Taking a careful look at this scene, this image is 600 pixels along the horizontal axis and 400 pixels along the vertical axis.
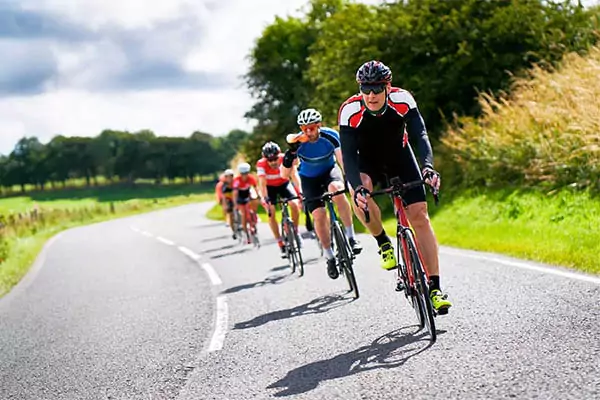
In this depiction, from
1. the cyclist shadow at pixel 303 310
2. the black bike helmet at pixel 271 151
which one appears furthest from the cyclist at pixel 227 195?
the cyclist shadow at pixel 303 310

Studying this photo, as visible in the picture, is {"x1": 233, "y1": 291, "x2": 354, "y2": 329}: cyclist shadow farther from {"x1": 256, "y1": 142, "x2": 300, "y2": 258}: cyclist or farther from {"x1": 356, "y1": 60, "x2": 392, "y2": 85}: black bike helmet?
{"x1": 356, "y1": 60, "x2": 392, "y2": 85}: black bike helmet

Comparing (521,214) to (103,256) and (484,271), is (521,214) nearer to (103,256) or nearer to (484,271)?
(484,271)

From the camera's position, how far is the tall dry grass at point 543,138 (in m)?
12.9

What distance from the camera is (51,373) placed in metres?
6.39

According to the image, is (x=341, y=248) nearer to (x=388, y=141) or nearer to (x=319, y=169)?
(x=319, y=169)

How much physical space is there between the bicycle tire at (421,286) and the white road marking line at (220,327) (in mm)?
1889

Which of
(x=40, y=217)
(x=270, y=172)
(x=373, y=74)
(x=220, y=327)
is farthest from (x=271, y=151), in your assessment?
(x=40, y=217)

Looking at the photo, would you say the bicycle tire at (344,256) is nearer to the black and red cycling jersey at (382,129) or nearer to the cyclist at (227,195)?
the black and red cycling jersey at (382,129)

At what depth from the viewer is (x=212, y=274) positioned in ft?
41.0

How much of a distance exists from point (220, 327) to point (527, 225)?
683cm

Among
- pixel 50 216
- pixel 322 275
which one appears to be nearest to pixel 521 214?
pixel 322 275

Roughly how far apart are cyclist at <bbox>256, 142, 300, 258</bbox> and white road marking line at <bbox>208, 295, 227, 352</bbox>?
7.52ft

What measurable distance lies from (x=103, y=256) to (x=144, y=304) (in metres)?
9.97

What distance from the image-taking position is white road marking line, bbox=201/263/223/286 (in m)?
11.4
